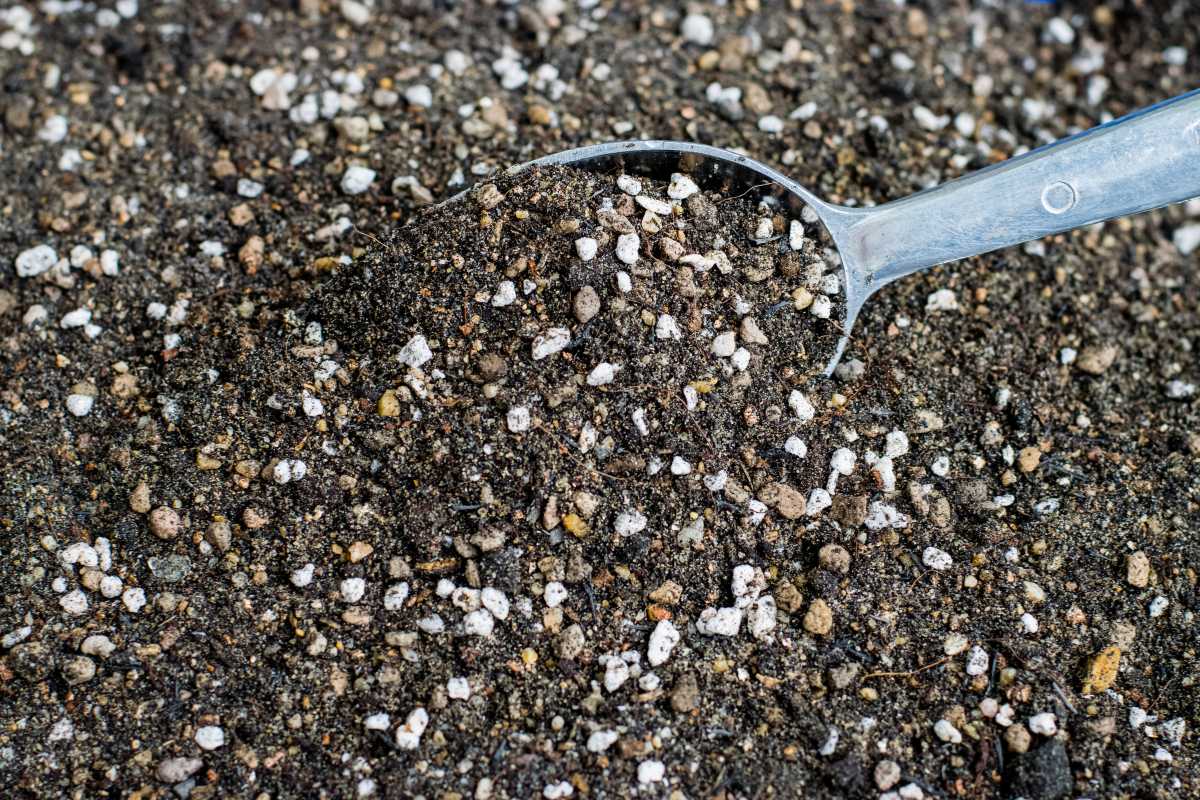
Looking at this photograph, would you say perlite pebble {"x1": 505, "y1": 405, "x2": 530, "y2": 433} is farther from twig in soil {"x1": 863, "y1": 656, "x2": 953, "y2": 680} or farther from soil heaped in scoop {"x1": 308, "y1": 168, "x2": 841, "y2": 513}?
twig in soil {"x1": 863, "y1": 656, "x2": 953, "y2": 680}

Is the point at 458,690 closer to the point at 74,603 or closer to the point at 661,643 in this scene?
the point at 661,643

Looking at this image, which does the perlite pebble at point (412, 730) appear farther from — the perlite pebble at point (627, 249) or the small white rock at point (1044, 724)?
the small white rock at point (1044, 724)

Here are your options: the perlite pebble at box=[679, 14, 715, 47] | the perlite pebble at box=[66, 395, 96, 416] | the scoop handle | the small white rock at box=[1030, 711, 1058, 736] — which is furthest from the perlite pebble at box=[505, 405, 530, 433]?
the perlite pebble at box=[679, 14, 715, 47]

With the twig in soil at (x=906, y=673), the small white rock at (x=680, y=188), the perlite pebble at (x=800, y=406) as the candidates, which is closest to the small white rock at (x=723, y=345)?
the perlite pebble at (x=800, y=406)

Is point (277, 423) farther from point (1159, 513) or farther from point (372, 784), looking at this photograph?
point (1159, 513)

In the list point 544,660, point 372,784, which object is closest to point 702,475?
point 544,660

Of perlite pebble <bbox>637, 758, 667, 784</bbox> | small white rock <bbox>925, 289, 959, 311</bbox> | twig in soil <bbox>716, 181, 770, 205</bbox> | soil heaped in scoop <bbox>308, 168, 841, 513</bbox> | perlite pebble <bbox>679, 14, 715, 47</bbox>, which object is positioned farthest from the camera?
perlite pebble <bbox>679, 14, 715, 47</bbox>

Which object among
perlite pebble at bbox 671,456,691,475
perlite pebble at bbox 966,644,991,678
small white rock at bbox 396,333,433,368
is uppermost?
small white rock at bbox 396,333,433,368
